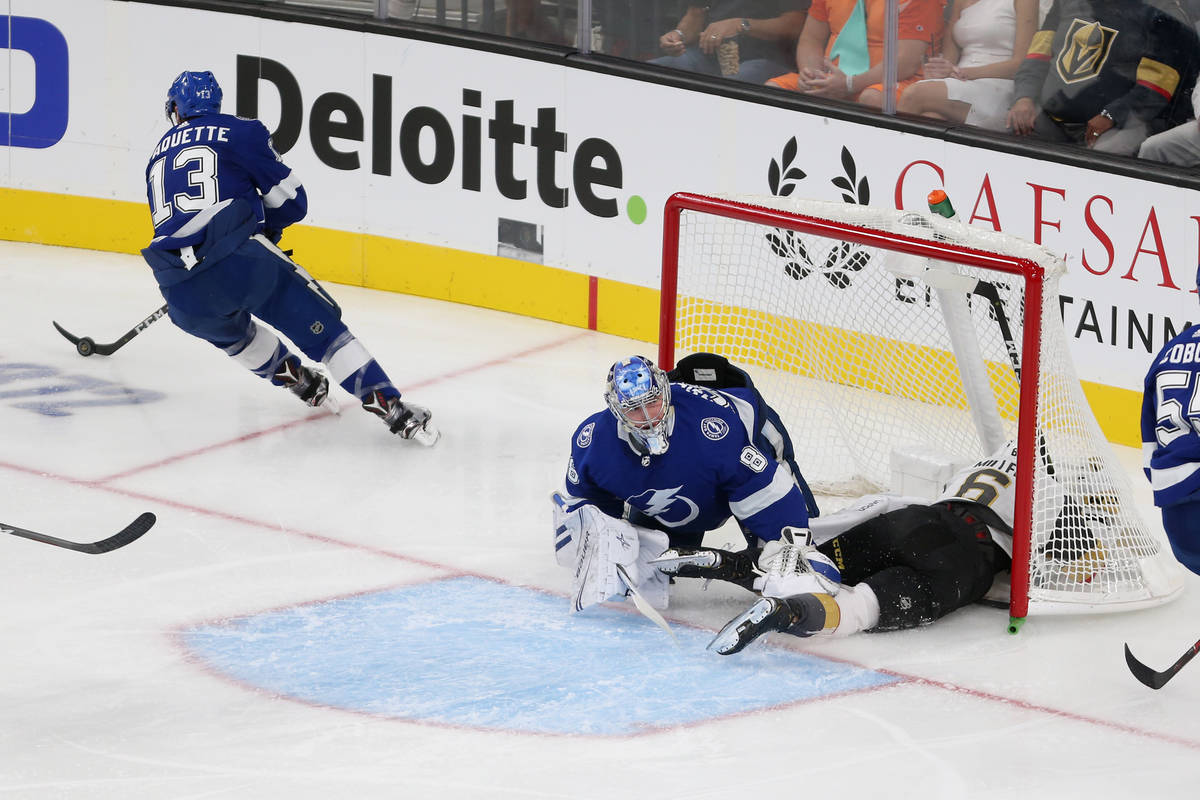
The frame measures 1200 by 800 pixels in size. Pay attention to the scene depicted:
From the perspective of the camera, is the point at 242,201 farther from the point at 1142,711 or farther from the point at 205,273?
the point at 1142,711

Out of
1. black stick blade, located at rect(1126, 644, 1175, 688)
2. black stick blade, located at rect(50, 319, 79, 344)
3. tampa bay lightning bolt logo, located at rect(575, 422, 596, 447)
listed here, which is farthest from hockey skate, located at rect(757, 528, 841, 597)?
black stick blade, located at rect(50, 319, 79, 344)

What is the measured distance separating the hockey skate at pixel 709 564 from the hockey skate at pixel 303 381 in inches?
72.5

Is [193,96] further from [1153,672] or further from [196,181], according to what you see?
[1153,672]

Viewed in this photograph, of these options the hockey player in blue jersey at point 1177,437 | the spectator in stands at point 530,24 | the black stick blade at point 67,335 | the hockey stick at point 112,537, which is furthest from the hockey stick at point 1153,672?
the black stick blade at point 67,335

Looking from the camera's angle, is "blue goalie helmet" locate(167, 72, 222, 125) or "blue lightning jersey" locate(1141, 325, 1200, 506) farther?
"blue goalie helmet" locate(167, 72, 222, 125)

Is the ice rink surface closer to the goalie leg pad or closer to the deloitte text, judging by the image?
the goalie leg pad

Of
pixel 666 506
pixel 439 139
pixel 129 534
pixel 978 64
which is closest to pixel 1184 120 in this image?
pixel 978 64

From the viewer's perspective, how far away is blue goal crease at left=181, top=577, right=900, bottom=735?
12.9 ft

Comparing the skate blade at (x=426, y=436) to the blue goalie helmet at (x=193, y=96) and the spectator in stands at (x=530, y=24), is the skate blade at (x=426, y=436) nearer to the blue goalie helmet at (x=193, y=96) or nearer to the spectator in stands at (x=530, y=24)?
the blue goalie helmet at (x=193, y=96)

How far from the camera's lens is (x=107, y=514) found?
507cm

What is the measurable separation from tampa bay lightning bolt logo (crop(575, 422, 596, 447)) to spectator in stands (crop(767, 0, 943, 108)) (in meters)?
2.11

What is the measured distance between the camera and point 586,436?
14.3 ft

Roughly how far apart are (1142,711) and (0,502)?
118 inches

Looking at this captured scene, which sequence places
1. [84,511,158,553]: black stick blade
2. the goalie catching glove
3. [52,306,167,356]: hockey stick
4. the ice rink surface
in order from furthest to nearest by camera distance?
1. [52,306,167,356]: hockey stick
2. the goalie catching glove
3. [84,511,158,553]: black stick blade
4. the ice rink surface
